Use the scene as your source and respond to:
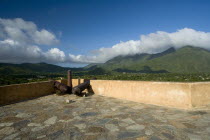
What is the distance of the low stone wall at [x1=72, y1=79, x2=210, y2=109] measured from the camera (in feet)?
15.1

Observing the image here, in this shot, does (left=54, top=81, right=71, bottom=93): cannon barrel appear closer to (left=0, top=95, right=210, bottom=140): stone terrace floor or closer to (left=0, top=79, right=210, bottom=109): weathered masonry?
(left=0, top=79, right=210, bottom=109): weathered masonry

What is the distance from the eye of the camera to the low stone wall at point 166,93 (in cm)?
462

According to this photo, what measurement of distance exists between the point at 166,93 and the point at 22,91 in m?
6.60

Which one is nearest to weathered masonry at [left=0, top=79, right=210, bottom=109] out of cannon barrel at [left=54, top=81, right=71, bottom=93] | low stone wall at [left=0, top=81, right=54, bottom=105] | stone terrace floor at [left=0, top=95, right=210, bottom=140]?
low stone wall at [left=0, top=81, right=54, bottom=105]

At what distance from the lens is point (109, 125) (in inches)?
143

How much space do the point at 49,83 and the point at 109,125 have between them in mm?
6434

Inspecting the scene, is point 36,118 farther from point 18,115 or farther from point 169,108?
point 169,108

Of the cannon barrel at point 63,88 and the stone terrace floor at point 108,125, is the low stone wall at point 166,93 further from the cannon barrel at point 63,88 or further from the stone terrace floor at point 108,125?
the cannon barrel at point 63,88

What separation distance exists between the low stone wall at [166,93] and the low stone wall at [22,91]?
434cm

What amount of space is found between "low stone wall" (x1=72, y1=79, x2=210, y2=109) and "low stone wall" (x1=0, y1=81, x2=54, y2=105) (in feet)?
14.2

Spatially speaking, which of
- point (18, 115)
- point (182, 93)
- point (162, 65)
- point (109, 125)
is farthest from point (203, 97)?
point (162, 65)

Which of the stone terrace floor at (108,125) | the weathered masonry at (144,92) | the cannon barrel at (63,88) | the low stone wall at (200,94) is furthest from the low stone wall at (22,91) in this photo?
the low stone wall at (200,94)

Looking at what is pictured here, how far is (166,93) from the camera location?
16.9 ft

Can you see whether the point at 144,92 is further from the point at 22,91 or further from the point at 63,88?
the point at 22,91
